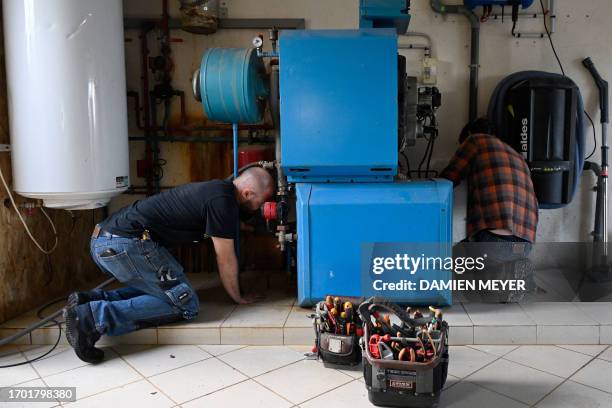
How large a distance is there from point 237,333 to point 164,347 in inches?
14.3

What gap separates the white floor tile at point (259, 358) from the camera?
2.08m

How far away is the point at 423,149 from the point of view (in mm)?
3330

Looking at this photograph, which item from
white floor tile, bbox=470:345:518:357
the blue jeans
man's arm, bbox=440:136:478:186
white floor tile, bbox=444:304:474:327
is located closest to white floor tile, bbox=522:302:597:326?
white floor tile, bbox=470:345:518:357

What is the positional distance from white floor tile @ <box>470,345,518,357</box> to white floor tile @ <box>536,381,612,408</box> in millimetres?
333

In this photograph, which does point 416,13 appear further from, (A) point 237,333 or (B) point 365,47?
(A) point 237,333

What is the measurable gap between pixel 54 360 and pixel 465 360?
1.89 m

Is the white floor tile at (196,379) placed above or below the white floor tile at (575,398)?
below

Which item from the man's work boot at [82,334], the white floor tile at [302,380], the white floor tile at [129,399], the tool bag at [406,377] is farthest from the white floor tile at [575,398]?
the man's work boot at [82,334]

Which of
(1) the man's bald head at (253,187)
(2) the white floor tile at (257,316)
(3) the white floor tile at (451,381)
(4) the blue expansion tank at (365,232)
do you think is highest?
(1) the man's bald head at (253,187)

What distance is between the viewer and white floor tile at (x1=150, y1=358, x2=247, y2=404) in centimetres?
188

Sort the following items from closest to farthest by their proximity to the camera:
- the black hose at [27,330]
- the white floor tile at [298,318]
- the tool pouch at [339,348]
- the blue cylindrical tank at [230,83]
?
the tool pouch at [339,348] → the black hose at [27,330] → the white floor tile at [298,318] → the blue cylindrical tank at [230,83]

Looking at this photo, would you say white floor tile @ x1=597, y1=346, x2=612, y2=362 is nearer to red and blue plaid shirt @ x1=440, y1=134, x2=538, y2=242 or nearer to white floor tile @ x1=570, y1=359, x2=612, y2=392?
white floor tile @ x1=570, y1=359, x2=612, y2=392

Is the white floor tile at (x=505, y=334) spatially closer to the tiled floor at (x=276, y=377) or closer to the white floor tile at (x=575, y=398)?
the tiled floor at (x=276, y=377)

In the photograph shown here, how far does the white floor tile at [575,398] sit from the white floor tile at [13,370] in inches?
81.7
